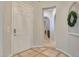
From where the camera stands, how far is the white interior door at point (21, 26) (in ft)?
12.0

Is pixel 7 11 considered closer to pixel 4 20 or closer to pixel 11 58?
pixel 4 20

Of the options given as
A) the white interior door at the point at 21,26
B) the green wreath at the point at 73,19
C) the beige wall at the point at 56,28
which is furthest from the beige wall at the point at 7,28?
the green wreath at the point at 73,19

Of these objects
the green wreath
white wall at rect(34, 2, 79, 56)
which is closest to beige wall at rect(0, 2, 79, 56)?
white wall at rect(34, 2, 79, 56)

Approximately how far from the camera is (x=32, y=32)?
4531 mm

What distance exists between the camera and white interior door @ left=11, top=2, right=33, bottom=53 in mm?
3648

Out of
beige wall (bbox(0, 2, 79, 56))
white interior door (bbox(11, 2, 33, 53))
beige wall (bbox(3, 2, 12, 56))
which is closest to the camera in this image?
beige wall (bbox(3, 2, 12, 56))

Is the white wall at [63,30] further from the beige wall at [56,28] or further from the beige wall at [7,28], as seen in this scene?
the beige wall at [7,28]

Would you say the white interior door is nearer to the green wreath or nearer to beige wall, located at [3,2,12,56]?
beige wall, located at [3,2,12,56]

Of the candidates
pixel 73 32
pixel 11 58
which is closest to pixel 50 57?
pixel 11 58

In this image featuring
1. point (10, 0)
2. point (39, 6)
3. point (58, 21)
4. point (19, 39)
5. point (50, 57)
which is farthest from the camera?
point (39, 6)

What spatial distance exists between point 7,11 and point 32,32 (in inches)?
58.7

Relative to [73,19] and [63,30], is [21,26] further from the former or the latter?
[73,19]

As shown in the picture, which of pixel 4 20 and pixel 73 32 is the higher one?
pixel 4 20

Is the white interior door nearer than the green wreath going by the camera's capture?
No
